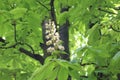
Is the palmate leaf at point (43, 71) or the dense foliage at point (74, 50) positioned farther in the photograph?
the dense foliage at point (74, 50)

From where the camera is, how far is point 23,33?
3.00 metres

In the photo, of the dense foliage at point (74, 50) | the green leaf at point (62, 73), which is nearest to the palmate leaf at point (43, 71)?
the dense foliage at point (74, 50)

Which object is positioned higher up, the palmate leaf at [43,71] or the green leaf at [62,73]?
the palmate leaf at [43,71]

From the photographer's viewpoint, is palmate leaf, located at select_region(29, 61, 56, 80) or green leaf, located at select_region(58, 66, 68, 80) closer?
palmate leaf, located at select_region(29, 61, 56, 80)

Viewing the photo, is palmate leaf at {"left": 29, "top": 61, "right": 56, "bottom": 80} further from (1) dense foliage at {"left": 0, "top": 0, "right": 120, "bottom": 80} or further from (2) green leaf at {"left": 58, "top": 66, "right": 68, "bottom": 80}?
(2) green leaf at {"left": 58, "top": 66, "right": 68, "bottom": 80}

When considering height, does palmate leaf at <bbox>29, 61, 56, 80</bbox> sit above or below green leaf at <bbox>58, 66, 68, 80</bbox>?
above

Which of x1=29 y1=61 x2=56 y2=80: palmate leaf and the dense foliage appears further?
the dense foliage

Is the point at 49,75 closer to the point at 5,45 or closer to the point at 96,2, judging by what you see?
the point at 96,2

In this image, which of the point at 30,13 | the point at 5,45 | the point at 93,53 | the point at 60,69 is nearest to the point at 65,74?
the point at 60,69

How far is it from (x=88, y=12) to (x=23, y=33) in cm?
74

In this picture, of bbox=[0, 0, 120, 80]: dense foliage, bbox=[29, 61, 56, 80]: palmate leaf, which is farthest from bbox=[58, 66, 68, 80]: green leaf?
bbox=[29, 61, 56, 80]: palmate leaf

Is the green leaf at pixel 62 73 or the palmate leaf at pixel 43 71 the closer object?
the palmate leaf at pixel 43 71

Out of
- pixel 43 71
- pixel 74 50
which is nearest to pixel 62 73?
pixel 43 71

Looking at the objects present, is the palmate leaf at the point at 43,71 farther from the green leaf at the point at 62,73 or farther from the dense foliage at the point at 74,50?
the green leaf at the point at 62,73
